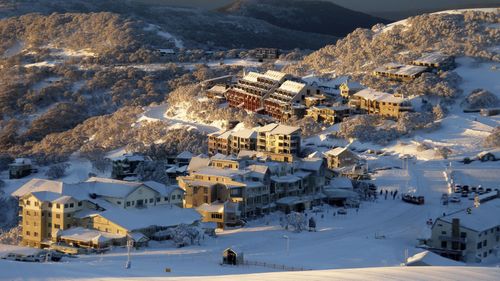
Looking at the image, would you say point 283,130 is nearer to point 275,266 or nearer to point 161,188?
point 161,188

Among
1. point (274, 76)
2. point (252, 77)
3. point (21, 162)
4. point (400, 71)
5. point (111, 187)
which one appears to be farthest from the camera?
point (252, 77)

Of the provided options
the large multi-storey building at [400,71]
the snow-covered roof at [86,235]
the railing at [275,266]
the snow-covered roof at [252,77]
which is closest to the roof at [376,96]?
the large multi-storey building at [400,71]

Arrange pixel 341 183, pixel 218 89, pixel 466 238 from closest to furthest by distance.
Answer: pixel 466 238
pixel 341 183
pixel 218 89

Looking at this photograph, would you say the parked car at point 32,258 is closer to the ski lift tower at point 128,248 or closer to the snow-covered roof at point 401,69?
the ski lift tower at point 128,248

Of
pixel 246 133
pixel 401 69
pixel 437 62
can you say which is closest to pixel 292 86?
pixel 401 69

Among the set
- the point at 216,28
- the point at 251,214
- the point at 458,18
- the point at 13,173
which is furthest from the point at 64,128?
the point at 216,28

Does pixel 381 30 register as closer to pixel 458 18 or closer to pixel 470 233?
pixel 458 18

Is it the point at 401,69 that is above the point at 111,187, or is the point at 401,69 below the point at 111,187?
above

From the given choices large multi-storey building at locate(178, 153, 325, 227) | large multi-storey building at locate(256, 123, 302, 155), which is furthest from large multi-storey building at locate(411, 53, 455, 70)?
large multi-storey building at locate(178, 153, 325, 227)

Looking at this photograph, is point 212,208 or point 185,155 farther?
point 185,155
